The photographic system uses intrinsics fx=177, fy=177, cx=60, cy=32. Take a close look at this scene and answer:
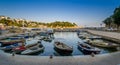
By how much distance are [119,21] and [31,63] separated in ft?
205

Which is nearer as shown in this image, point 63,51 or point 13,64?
point 13,64

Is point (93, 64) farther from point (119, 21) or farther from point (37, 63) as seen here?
point (119, 21)

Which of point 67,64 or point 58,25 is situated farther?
point 58,25

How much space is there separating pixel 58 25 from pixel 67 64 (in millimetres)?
184193

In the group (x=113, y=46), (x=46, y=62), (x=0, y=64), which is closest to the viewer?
(x=0, y=64)

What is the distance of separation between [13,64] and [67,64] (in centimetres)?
455

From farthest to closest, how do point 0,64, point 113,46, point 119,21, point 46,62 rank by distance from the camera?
point 119,21
point 113,46
point 46,62
point 0,64

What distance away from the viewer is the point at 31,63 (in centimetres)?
1535

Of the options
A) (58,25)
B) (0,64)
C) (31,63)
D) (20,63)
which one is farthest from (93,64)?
(58,25)

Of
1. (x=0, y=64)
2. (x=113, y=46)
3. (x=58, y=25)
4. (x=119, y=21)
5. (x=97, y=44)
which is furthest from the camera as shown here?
(x=58, y=25)

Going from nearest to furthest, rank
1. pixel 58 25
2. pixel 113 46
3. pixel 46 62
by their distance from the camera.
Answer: pixel 46 62, pixel 113 46, pixel 58 25

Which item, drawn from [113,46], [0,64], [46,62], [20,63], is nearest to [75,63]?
[46,62]

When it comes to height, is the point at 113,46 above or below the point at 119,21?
below

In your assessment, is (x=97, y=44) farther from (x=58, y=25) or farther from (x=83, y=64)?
(x=58, y=25)
